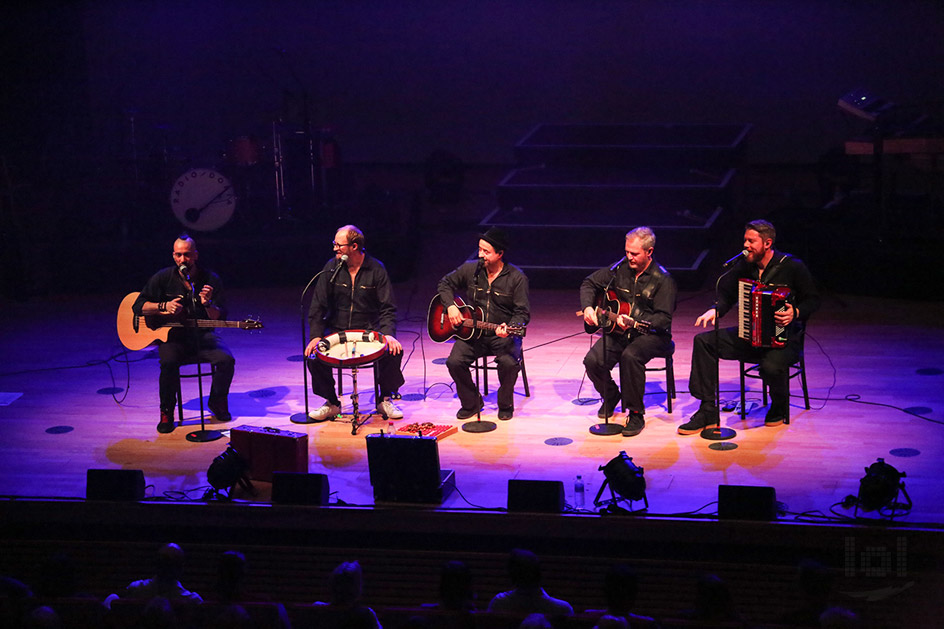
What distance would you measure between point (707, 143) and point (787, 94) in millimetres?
1394

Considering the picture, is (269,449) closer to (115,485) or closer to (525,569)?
(115,485)

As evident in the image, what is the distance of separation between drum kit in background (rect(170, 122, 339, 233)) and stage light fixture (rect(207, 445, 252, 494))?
6153 millimetres

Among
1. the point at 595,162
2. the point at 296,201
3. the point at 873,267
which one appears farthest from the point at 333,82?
the point at 873,267

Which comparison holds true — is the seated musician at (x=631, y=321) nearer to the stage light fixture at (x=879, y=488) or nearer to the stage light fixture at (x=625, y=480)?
the stage light fixture at (x=625, y=480)

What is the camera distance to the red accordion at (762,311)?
22.0 feet

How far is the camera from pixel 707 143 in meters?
13.1

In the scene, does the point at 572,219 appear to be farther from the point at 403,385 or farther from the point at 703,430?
the point at 703,430

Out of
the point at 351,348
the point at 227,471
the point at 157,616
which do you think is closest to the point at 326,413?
the point at 351,348

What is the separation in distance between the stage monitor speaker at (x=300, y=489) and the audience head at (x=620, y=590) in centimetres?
195

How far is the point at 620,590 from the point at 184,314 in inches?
148

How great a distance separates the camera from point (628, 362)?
689 centimetres

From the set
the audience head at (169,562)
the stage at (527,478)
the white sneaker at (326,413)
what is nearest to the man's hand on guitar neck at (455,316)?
the stage at (527,478)

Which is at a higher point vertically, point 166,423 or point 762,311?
point 762,311

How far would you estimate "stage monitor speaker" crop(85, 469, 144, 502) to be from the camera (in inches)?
238
